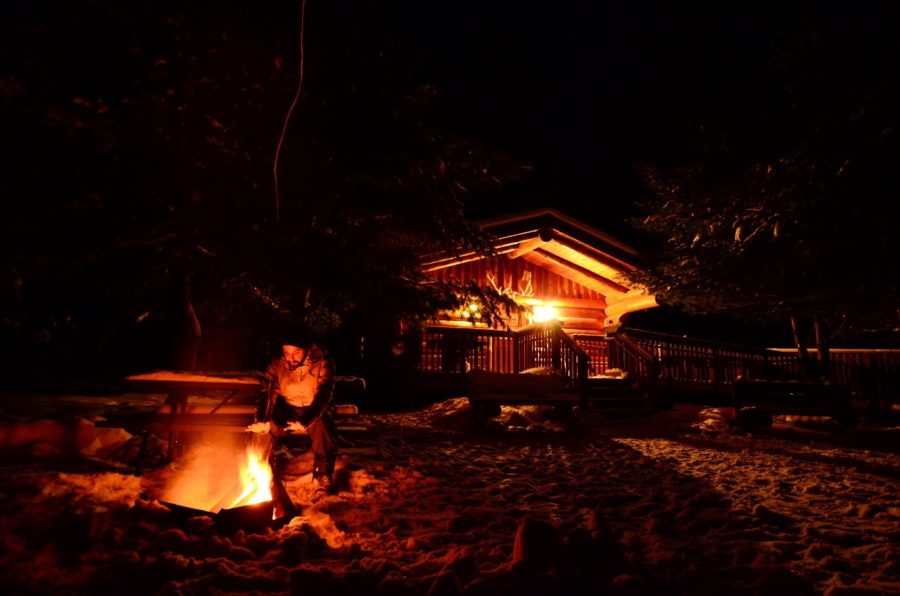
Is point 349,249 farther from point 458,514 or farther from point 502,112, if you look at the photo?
point 502,112

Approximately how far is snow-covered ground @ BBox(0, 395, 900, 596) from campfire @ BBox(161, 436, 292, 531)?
88 mm

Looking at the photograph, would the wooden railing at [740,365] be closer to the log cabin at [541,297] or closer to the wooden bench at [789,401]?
the log cabin at [541,297]

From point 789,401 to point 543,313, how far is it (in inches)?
333

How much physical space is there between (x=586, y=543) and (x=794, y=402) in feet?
33.1

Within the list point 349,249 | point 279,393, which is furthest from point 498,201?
point 279,393

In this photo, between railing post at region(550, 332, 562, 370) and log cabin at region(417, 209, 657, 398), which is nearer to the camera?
railing post at region(550, 332, 562, 370)

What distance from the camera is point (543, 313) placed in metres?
18.0

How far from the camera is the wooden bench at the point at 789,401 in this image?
10.5m

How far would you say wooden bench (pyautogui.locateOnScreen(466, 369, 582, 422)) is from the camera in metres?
10.6

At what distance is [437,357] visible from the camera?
1434 centimetres

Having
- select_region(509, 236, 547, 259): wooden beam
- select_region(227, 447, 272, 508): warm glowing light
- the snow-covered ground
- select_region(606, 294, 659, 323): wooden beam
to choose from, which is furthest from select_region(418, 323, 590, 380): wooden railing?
select_region(227, 447, 272, 508): warm glowing light

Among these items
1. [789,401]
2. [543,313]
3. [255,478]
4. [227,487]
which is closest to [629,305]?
[543,313]

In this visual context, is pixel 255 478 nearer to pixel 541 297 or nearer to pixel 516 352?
pixel 516 352

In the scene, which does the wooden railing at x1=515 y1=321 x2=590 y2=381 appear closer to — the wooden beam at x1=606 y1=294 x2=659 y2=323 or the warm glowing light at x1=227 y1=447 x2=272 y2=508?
the wooden beam at x1=606 y1=294 x2=659 y2=323
